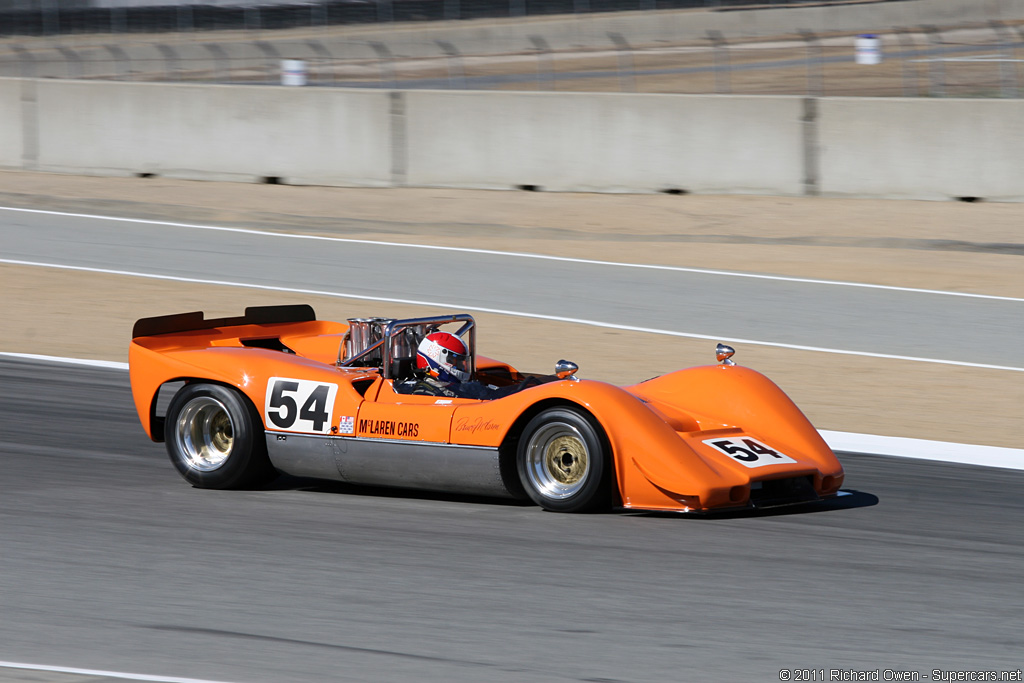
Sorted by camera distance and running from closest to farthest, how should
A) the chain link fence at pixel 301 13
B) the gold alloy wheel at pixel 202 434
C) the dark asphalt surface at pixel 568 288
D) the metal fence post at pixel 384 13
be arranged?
the gold alloy wheel at pixel 202 434
the dark asphalt surface at pixel 568 288
the chain link fence at pixel 301 13
the metal fence post at pixel 384 13

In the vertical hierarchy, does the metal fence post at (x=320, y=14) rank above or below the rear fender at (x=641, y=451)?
above

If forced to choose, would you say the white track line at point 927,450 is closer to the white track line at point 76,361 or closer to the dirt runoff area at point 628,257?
the dirt runoff area at point 628,257

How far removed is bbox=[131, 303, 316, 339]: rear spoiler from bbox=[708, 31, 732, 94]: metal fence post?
22.1 m

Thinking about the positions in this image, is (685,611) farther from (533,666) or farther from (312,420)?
(312,420)

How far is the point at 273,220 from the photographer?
58.6 feet

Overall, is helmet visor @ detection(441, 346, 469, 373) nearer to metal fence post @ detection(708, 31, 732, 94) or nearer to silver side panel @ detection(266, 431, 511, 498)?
silver side panel @ detection(266, 431, 511, 498)

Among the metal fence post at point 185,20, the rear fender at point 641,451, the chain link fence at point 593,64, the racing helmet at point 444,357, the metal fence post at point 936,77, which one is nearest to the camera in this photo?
the rear fender at point 641,451

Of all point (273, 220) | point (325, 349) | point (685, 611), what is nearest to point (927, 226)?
point (273, 220)

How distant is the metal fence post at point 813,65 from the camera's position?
2555cm

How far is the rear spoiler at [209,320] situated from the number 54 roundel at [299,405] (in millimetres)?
909

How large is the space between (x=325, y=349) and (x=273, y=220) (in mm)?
9601

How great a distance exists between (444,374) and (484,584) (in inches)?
72.3

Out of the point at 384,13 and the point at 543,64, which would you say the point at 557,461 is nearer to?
the point at 543,64
